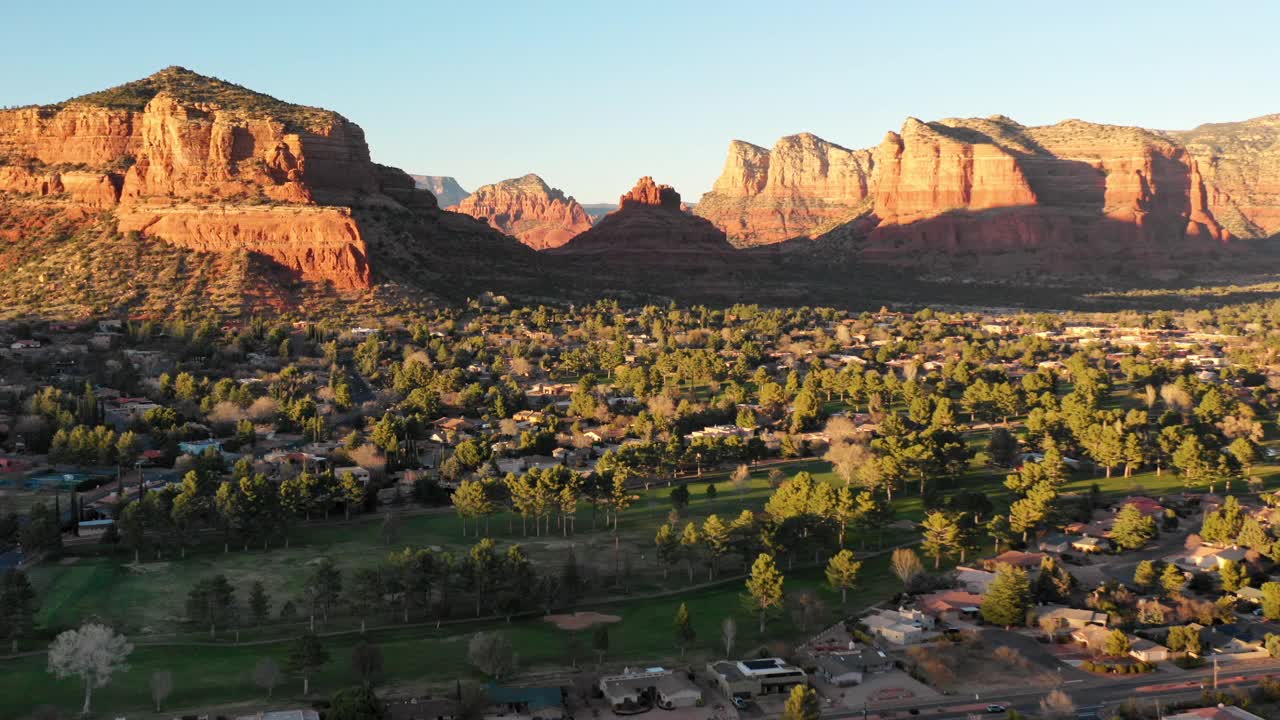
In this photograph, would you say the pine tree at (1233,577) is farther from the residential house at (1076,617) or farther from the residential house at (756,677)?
the residential house at (756,677)

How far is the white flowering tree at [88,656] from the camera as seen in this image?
43.5 meters

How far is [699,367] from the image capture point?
410ft

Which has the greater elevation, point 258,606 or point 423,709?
point 258,606

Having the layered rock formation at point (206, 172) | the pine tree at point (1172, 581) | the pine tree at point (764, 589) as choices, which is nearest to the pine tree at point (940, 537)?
the pine tree at point (1172, 581)

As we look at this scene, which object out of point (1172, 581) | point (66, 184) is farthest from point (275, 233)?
point (1172, 581)

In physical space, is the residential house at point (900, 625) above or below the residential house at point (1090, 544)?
below

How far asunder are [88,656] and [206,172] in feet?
394

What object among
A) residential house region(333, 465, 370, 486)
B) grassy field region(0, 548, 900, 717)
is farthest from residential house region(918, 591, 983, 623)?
residential house region(333, 465, 370, 486)

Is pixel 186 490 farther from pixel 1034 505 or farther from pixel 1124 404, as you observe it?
pixel 1124 404

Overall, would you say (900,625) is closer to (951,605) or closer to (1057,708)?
(951,605)

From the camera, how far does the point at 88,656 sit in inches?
1719

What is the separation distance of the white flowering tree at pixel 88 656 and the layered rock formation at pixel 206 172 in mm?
108743

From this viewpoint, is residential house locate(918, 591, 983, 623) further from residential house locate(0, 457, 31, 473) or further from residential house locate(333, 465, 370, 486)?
residential house locate(0, 457, 31, 473)

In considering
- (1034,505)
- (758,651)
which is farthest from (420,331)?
(758,651)
